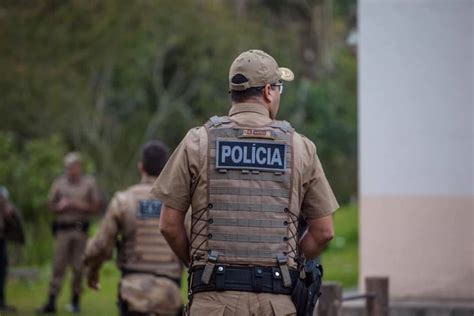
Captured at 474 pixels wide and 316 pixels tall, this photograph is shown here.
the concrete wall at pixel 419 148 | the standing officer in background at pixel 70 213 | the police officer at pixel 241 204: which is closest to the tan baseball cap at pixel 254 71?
the police officer at pixel 241 204

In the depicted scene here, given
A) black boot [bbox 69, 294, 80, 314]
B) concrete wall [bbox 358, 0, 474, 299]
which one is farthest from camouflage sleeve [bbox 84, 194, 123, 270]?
black boot [bbox 69, 294, 80, 314]

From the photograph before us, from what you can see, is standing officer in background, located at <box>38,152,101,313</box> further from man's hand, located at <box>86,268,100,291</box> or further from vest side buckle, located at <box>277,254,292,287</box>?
vest side buckle, located at <box>277,254,292,287</box>

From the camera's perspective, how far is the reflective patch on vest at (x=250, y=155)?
6539 millimetres

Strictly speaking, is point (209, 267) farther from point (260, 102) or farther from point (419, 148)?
point (419, 148)

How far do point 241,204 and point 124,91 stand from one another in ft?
94.5

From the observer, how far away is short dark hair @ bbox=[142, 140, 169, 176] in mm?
9906

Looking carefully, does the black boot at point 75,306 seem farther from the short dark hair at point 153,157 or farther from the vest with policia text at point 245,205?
the vest with policia text at point 245,205

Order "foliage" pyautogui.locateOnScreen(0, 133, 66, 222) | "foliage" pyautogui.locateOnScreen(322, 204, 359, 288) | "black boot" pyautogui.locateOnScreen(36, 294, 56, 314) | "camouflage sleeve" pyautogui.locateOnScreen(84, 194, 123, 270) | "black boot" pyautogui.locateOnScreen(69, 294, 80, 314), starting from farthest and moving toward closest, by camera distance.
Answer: "foliage" pyautogui.locateOnScreen(0, 133, 66, 222) → "foliage" pyautogui.locateOnScreen(322, 204, 359, 288) → "black boot" pyautogui.locateOnScreen(36, 294, 56, 314) → "black boot" pyautogui.locateOnScreen(69, 294, 80, 314) → "camouflage sleeve" pyautogui.locateOnScreen(84, 194, 123, 270)

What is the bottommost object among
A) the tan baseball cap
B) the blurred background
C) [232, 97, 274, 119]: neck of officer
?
[232, 97, 274, 119]: neck of officer

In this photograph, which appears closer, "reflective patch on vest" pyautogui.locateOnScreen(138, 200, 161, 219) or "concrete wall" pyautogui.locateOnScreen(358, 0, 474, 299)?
"reflective patch on vest" pyautogui.locateOnScreen(138, 200, 161, 219)

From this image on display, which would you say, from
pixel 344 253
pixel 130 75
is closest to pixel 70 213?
pixel 344 253

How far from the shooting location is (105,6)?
32.1 meters

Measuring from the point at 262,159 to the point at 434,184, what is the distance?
658 cm

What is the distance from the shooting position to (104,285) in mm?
21922
